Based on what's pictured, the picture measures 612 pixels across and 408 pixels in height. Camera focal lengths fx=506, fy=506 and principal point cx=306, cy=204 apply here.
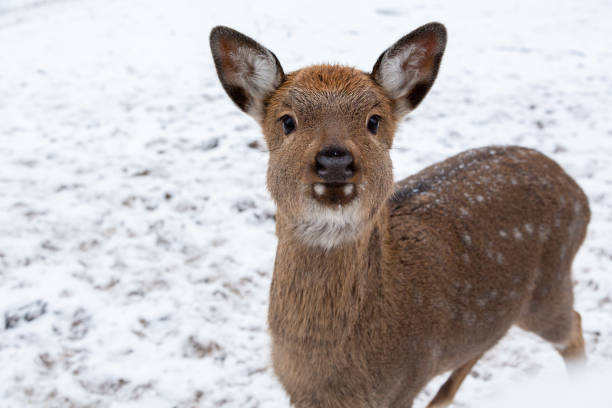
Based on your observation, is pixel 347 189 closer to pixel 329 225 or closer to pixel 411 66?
pixel 329 225

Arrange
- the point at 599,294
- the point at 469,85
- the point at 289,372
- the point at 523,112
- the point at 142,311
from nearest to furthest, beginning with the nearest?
the point at 289,372 < the point at 142,311 < the point at 599,294 < the point at 523,112 < the point at 469,85

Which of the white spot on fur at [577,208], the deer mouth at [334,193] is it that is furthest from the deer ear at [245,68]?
the white spot on fur at [577,208]

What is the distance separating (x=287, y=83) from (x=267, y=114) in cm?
20

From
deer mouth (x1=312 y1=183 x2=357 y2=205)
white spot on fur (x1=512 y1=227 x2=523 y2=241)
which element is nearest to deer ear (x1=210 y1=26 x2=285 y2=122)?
deer mouth (x1=312 y1=183 x2=357 y2=205)

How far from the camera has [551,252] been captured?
323cm

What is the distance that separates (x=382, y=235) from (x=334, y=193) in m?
0.70

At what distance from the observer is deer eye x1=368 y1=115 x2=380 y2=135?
2.51m

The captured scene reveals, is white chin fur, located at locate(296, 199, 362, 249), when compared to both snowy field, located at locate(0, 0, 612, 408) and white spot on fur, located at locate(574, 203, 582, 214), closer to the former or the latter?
snowy field, located at locate(0, 0, 612, 408)

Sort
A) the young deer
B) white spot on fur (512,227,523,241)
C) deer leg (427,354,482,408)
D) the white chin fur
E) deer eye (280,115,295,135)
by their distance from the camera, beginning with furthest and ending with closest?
deer leg (427,354,482,408)
white spot on fur (512,227,523,241)
deer eye (280,115,295,135)
the young deer
the white chin fur

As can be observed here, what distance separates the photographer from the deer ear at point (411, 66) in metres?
2.67

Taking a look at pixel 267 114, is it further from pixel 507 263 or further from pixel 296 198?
pixel 507 263

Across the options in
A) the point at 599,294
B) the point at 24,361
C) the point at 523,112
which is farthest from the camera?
the point at 523,112

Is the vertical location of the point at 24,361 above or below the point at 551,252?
below

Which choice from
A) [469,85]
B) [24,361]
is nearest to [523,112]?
[469,85]
